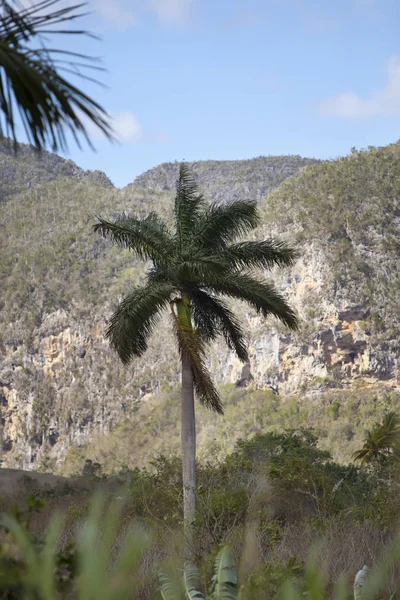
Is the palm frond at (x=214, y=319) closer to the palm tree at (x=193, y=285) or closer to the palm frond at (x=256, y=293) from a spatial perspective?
the palm tree at (x=193, y=285)

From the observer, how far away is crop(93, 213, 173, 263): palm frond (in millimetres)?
16203

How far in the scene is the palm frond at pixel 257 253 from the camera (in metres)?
16.1

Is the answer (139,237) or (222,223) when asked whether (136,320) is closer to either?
(139,237)

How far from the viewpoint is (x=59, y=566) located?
238 cm

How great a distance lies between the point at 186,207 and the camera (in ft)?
55.1

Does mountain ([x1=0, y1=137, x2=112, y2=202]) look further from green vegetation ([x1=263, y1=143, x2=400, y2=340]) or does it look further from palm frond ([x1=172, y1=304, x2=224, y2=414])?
palm frond ([x1=172, y1=304, x2=224, y2=414])

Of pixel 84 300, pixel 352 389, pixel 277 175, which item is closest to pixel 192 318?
pixel 352 389

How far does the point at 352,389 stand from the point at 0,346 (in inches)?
2431

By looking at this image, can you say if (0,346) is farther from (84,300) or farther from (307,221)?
(307,221)

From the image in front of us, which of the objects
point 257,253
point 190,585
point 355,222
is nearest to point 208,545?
point 190,585

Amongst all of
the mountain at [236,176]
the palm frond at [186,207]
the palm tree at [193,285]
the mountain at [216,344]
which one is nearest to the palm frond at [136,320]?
the palm tree at [193,285]

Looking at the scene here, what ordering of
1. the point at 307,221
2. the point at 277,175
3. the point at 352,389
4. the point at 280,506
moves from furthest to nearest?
the point at 277,175, the point at 307,221, the point at 352,389, the point at 280,506

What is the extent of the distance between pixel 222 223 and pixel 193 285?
4.97 ft

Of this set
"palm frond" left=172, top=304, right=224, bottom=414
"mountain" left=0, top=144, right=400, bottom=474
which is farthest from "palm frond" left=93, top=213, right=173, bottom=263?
"mountain" left=0, top=144, right=400, bottom=474
